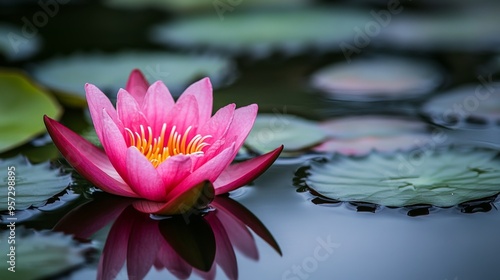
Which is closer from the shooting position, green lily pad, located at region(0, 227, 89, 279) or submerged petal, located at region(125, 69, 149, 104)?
green lily pad, located at region(0, 227, 89, 279)

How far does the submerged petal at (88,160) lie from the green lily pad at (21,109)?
0.28 meters

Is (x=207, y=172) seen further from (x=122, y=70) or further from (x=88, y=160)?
(x=122, y=70)

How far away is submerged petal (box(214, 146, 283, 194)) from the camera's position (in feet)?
3.88

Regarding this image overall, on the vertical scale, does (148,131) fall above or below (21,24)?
below

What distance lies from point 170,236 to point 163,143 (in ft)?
0.59

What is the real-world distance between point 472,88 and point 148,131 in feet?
3.22

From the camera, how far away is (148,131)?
4.04 feet

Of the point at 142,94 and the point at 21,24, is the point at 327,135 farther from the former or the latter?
the point at 21,24

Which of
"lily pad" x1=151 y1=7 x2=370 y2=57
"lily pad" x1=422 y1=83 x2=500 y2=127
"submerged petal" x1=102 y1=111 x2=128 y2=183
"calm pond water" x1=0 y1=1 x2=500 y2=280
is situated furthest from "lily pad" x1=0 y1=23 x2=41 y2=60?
"lily pad" x1=422 y1=83 x2=500 y2=127

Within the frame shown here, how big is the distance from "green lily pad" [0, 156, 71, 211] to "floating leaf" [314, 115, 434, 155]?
0.52 meters

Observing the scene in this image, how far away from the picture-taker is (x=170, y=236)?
114 cm

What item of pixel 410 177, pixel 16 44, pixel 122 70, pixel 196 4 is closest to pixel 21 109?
pixel 122 70

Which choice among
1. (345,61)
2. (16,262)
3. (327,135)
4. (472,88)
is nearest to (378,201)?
(327,135)

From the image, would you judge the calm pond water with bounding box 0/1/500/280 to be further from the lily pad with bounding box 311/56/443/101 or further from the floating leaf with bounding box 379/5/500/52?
the floating leaf with bounding box 379/5/500/52
